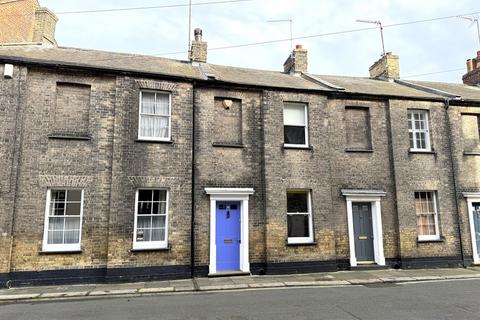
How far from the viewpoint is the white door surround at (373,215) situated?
1340 centimetres

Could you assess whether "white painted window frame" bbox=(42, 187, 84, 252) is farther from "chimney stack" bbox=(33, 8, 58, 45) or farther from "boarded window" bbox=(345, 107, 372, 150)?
"boarded window" bbox=(345, 107, 372, 150)

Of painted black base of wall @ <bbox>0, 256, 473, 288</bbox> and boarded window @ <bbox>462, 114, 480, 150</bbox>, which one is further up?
boarded window @ <bbox>462, 114, 480, 150</bbox>

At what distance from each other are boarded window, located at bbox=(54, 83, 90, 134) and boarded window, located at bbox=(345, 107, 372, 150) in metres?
10.1

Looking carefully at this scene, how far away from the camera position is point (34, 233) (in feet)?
35.0

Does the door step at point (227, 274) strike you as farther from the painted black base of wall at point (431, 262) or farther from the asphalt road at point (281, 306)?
the painted black base of wall at point (431, 262)

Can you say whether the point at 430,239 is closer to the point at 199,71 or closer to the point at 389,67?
the point at 389,67

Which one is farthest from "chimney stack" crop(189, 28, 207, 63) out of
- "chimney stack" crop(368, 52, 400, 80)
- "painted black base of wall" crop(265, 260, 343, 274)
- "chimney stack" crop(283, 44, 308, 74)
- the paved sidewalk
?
"chimney stack" crop(368, 52, 400, 80)

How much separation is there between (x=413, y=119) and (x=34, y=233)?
15.1 meters

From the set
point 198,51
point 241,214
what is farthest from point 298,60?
point 241,214

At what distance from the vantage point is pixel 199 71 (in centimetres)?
1436

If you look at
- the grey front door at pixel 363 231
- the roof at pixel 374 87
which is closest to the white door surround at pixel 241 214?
the grey front door at pixel 363 231

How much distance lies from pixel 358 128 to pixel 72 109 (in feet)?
36.1

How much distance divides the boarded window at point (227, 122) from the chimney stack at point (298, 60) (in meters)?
5.65

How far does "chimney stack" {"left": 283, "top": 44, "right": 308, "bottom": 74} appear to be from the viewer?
57.2 ft
